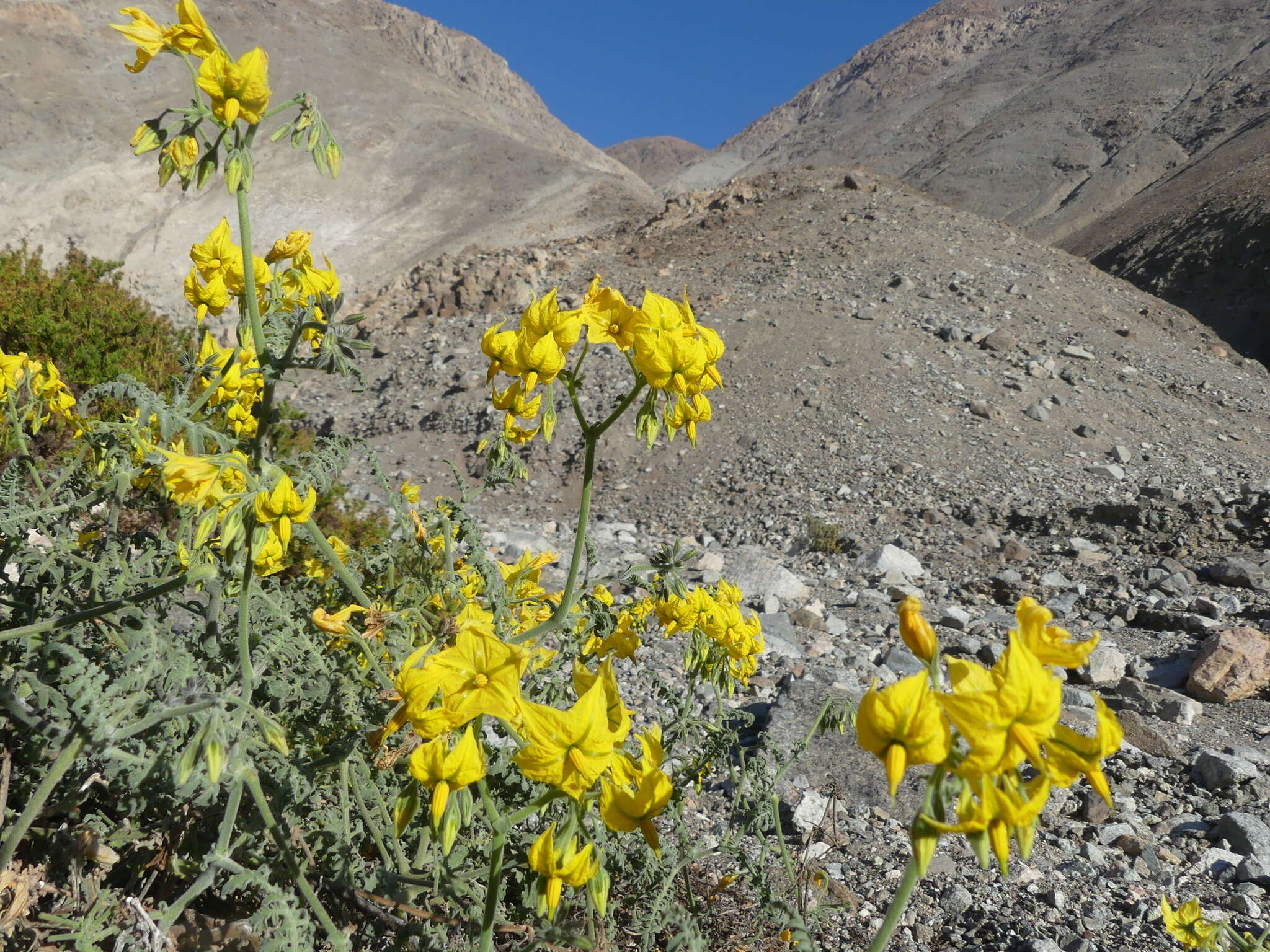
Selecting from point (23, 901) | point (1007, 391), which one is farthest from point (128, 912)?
point (1007, 391)

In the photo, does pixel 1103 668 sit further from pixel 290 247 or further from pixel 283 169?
pixel 283 169

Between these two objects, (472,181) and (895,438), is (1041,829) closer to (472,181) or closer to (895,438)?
(895,438)

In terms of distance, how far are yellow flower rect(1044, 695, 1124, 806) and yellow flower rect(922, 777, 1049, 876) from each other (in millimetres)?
50

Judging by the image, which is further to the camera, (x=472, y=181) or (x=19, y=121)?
(x=472, y=181)

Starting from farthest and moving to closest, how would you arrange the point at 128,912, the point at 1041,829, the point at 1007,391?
the point at 1007,391 < the point at 1041,829 < the point at 128,912

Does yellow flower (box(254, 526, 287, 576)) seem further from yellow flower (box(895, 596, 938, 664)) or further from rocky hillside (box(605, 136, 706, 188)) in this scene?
rocky hillside (box(605, 136, 706, 188))

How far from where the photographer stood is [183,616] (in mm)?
4070

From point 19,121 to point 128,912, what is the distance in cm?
3708

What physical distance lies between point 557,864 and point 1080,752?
69cm

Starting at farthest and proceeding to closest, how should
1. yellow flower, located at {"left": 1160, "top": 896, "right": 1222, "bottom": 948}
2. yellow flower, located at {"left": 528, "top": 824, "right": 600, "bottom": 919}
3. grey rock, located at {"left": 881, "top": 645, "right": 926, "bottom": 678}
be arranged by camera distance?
grey rock, located at {"left": 881, "top": 645, "right": 926, "bottom": 678}, yellow flower, located at {"left": 1160, "top": 896, "right": 1222, "bottom": 948}, yellow flower, located at {"left": 528, "top": 824, "right": 600, "bottom": 919}

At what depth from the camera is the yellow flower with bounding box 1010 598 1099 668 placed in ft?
3.30

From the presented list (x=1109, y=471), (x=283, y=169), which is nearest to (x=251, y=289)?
(x=1109, y=471)

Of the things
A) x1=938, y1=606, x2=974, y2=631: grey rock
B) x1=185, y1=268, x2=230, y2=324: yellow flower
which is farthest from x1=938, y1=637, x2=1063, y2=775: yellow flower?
x1=938, y1=606, x2=974, y2=631: grey rock

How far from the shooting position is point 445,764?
114 centimetres
